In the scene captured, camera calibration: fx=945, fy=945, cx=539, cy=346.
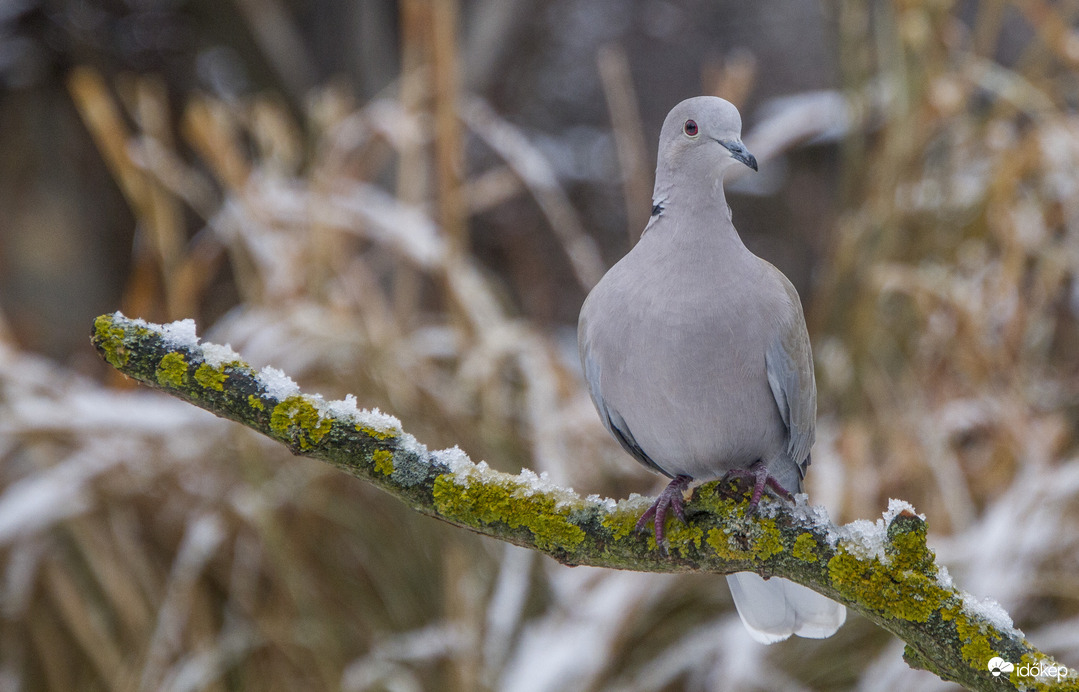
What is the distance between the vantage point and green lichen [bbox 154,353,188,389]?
0.48m

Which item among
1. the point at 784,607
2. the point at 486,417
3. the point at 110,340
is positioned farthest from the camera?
the point at 486,417

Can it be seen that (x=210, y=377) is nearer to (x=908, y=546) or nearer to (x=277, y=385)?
(x=277, y=385)

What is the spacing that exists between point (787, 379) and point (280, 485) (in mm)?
1185

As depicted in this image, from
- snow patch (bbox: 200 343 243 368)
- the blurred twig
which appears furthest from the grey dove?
the blurred twig

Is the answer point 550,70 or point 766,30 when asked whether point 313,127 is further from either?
point 766,30

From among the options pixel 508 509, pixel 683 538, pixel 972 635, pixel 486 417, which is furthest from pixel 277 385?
pixel 486 417

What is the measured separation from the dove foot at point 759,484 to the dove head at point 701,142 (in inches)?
7.3

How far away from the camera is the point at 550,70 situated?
147 inches

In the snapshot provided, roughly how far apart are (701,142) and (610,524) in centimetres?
24

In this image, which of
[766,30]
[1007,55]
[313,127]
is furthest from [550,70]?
[313,127]

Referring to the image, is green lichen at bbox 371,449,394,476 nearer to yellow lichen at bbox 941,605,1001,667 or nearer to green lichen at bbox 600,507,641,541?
green lichen at bbox 600,507,641,541

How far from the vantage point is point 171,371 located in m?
0.49

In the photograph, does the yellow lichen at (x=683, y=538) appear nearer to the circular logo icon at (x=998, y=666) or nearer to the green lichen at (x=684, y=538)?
the green lichen at (x=684, y=538)

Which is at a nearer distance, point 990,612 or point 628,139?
point 990,612
